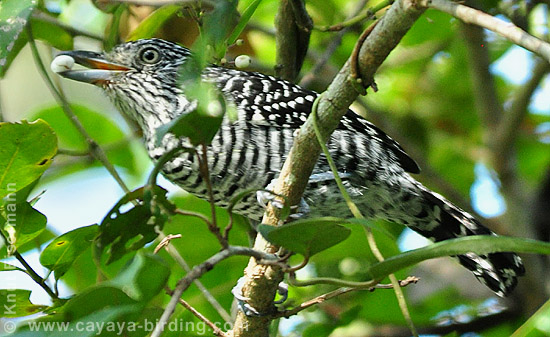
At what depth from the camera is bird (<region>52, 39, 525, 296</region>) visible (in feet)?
9.14

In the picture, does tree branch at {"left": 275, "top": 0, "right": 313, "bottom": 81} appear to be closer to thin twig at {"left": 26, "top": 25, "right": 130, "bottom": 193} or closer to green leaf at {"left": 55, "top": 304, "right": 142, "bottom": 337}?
thin twig at {"left": 26, "top": 25, "right": 130, "bottom": 193}

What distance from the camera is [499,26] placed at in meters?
1.43

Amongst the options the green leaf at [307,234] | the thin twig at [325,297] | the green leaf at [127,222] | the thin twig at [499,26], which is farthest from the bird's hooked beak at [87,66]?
the thin twig at [499,26]

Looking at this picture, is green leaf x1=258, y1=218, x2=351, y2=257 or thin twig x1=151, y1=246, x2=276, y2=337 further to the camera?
green leaf x1=258, y1=218, x2=351, y2=257

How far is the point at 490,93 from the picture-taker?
152 inches

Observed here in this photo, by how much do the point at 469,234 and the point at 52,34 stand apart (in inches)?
72.8

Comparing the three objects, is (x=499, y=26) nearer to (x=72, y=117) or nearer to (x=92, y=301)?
(x=92, y=301)

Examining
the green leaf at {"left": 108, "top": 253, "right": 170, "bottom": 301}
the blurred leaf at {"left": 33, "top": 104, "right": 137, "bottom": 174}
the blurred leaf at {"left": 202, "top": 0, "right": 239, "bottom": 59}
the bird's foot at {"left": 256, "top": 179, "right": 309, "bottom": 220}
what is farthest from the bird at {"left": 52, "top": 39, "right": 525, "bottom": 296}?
the green leaf at {"left": 108, "top": 253, "right": 170, "bottom": 301}

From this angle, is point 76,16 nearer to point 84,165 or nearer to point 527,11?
point 84,165

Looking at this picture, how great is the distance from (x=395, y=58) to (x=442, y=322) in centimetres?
166

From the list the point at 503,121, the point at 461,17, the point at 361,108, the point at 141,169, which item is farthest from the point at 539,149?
the point at 461,17

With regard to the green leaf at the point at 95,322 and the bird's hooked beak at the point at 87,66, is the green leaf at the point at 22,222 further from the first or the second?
the bird's hooked beak at the point at 87,66

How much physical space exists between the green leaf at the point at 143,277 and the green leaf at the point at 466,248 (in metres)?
0.43

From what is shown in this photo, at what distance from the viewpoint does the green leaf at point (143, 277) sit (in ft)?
4.47
